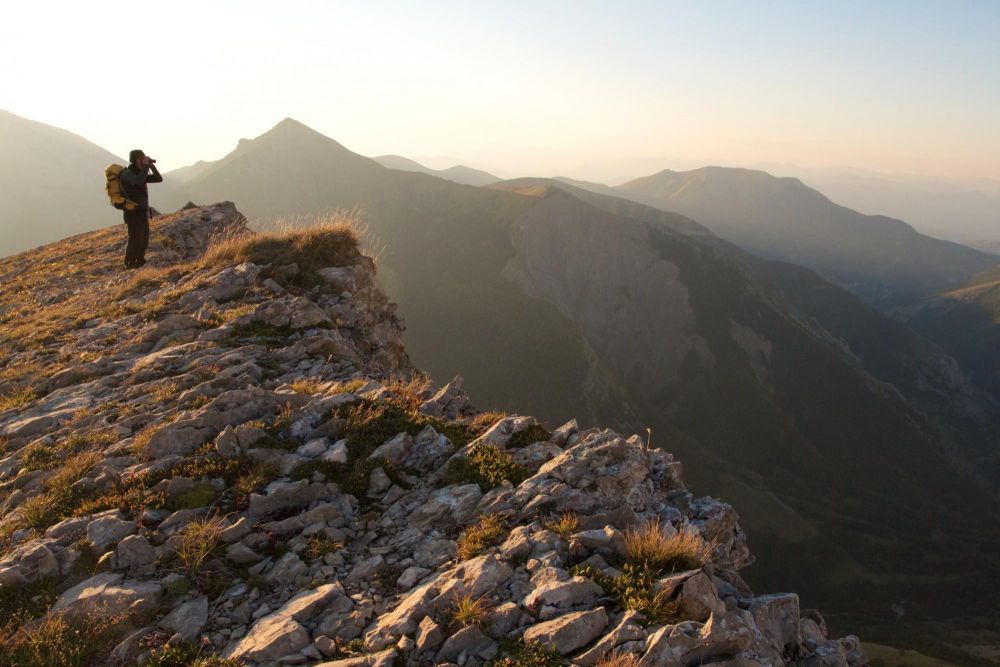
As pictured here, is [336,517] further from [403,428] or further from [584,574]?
[584,574]

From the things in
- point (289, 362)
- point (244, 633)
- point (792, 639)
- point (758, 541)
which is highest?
point (289, 362)

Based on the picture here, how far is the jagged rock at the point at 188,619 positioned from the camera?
17.7ft

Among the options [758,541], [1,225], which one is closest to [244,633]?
[758,541]

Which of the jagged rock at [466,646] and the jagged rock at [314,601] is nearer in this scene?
the jagged rock at [466,646]

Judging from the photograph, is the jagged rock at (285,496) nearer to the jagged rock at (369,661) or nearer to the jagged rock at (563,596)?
the jagged rock at (369,661)

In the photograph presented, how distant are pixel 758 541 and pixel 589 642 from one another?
9833 cm

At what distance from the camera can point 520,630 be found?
5109 mm

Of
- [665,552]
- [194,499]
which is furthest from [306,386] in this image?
[665,552]

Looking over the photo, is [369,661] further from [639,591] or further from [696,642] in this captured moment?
[696,642]

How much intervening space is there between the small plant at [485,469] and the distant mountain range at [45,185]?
151 metres

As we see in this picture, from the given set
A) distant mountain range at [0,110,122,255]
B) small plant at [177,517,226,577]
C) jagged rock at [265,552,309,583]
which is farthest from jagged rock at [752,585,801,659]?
distant mountain range at [0,110,122,255]

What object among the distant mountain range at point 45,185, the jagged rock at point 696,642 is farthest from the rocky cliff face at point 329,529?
the distant mountain range at point 45,185

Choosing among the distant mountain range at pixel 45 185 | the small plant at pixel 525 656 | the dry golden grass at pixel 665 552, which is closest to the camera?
the small plant at pixel 525 656

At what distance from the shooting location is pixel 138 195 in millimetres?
16406
